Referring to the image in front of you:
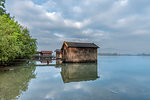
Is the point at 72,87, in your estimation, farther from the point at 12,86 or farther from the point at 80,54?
the point at 80,54

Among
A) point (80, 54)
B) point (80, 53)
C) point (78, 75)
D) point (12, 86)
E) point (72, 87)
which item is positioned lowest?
point (78, 75)

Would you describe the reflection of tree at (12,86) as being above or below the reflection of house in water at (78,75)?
above

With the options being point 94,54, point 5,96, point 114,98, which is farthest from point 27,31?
point 114,98

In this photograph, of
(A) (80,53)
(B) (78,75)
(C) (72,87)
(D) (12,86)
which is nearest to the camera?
(D) (12,86)

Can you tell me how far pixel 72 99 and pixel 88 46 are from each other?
2527 centimetres

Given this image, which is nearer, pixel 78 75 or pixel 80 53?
pixel 78 75

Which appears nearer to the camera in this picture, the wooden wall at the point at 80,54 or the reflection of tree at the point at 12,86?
the reflection of tree at the point at 12,86

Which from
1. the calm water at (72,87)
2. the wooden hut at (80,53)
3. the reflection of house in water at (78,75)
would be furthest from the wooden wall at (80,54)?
the calm water at (72,87)

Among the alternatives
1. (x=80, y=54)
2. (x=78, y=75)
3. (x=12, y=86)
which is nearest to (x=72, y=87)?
(x=12, y=86)

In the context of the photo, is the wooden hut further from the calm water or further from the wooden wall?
the calm water

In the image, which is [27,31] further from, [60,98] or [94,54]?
[60,98]

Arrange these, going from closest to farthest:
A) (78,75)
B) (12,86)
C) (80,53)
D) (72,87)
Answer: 1. (12,86)
2. (72,87)
3. (78,75)
4. (80,53)

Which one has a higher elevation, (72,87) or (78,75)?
(72,87)

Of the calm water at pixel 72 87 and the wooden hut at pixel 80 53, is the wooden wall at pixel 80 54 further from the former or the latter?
the calm water at pixel 72 87
